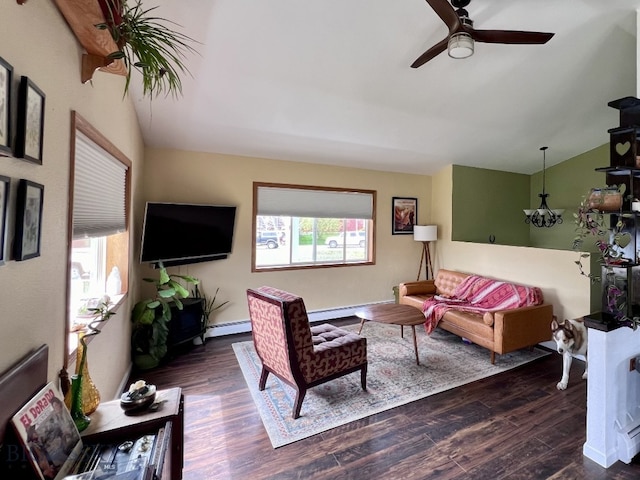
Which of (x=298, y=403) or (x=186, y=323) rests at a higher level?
(x=186, y=323)

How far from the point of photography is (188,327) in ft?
11.4

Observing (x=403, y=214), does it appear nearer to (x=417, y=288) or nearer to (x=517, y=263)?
(x=417, y=288)

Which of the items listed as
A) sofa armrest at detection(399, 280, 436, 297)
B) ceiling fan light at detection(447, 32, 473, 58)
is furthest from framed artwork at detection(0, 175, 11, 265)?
sofa armrest at detection(399, 280, 436, 297)

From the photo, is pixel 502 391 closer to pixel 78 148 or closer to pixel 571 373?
pixel 571 373

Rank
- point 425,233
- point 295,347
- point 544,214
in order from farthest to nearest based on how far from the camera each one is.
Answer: point 425,233 → point 544,214 → point 295,347

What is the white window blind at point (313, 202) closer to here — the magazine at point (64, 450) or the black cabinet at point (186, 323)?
the black cabinet at point (186, 323)

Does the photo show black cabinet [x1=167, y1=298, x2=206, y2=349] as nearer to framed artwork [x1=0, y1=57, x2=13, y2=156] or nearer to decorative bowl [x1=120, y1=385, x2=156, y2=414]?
decorative bowl [x1=120, y1=385, x2=156, y2=414]

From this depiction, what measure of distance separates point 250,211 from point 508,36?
3296 mm

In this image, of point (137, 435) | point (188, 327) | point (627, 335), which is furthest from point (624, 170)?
point (188, 327)

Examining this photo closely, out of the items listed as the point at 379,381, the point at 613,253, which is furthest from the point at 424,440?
the point at 613,253

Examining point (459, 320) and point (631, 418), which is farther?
point (459, 320)

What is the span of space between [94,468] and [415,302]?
390 cm

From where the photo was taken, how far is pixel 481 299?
4.12m

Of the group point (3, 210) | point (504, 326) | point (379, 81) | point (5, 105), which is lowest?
point (504, 326)
